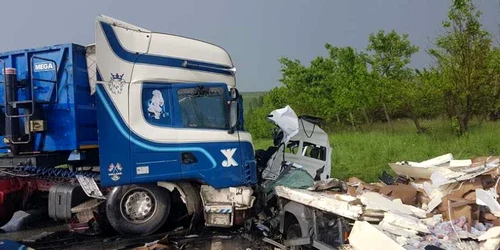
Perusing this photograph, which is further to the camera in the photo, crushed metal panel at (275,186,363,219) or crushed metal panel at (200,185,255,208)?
crushed metal panel at (200,185,255,208)

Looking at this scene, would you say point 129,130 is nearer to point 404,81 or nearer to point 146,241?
point 146,241

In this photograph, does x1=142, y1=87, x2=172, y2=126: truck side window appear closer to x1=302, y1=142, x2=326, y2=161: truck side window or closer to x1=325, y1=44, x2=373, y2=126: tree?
x1=302, y1=142, x2=326, y2=161: truck side window

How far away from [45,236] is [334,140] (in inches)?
581

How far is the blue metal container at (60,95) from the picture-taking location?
6.93 metres

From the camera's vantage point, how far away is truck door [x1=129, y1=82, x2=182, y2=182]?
6.57m

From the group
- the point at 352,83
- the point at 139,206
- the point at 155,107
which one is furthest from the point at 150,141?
the point at 352,83

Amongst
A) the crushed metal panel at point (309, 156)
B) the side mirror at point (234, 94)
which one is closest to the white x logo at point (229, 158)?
the side mirror at point (234, 94)

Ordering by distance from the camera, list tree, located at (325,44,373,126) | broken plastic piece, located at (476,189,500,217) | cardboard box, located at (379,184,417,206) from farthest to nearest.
Result: tree, located at (325,44,373,126), cardboard box, located at (379,184,417,206), broken plastic piece, located at (476,189,500,217)

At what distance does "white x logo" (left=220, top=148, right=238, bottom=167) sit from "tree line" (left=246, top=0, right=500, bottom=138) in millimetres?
11424

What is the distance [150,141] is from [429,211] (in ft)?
12.5

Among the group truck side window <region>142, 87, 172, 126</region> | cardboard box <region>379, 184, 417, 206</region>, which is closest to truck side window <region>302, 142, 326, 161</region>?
cardboard box <region>379, 184, 417, 206</region>

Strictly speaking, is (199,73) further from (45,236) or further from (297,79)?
(297,79)

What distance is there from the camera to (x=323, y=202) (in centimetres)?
549

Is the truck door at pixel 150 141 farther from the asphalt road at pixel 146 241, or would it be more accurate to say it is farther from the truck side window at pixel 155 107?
the asphalt road at pixel 146 241
